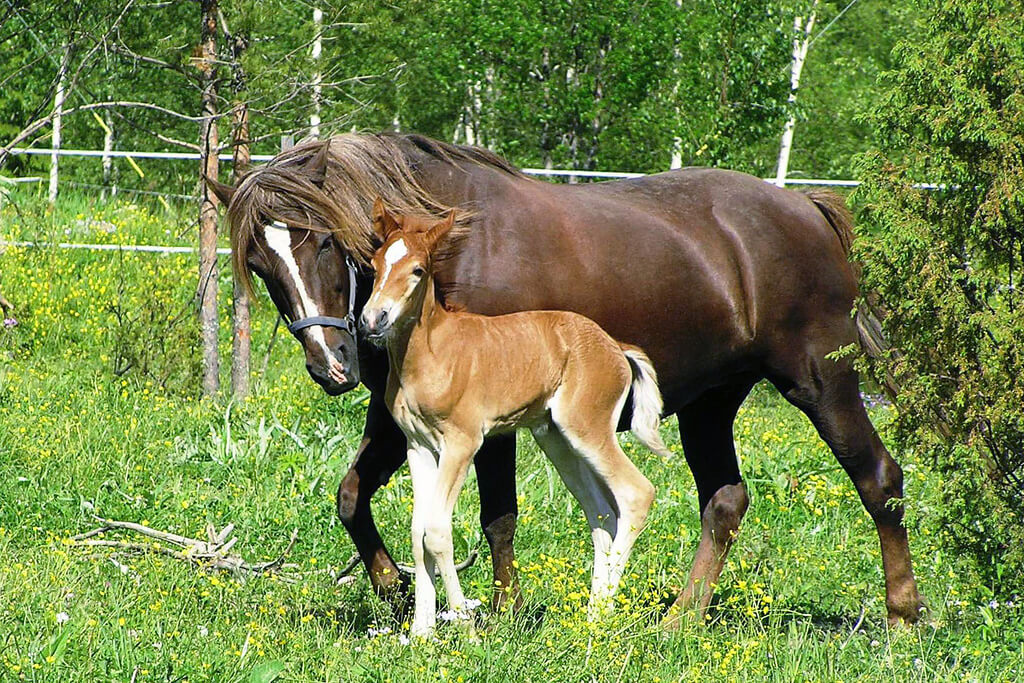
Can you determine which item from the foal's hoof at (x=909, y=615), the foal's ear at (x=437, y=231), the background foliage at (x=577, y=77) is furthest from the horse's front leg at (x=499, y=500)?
the background foliage at (x=577, y=77)

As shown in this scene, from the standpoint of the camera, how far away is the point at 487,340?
4.25 m

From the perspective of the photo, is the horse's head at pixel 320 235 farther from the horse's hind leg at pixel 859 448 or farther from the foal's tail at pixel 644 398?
the horse's hind leg at pixel 859 448

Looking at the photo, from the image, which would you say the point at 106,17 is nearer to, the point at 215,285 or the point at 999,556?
the point at 215,285

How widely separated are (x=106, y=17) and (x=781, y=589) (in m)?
5.52

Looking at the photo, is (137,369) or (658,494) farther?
(137,369)

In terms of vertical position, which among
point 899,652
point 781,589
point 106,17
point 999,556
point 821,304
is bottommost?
point 781,589

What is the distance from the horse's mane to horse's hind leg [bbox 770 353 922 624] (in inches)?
73.1

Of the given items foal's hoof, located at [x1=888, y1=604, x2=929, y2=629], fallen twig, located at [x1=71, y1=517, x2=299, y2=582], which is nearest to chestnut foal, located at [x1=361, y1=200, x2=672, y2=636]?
fallen twig, located at [x1=71, y1=517, x2=299, y2=582]

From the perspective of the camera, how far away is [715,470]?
5.76 meters

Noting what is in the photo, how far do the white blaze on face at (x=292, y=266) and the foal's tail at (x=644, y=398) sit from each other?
4.06 feet

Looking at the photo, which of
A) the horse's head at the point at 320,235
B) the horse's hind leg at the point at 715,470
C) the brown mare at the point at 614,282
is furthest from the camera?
the horse's hind leg at the point at 715,470

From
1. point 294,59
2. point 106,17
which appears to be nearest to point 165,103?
point 294,59

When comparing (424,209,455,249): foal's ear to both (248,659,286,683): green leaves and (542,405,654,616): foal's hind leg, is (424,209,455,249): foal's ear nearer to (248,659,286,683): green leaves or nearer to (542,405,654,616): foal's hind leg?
(542,405,654,616): foal's hind leg

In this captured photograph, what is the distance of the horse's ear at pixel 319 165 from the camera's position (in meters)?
4.36
